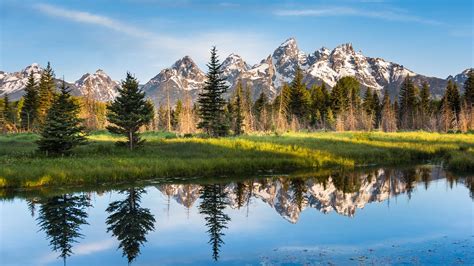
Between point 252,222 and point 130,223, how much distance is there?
5.01 m

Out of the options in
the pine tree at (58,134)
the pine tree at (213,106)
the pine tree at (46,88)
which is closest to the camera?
the pine tree at (58,134)

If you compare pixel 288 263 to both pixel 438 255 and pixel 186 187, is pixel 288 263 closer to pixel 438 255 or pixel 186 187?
pixel 438 255

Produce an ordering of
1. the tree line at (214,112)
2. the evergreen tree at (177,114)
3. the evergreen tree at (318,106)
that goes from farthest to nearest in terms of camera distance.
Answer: the evergreen tree at (177,114)
the evergreen tree at (318,106)
the tree line at (214,112)

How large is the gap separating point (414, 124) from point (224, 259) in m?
89.6

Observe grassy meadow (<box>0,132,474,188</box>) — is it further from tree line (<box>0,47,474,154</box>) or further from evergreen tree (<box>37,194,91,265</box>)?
evergreen tree (<box>37,194,91,265</box>)

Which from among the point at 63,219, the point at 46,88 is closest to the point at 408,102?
the point at 46,88

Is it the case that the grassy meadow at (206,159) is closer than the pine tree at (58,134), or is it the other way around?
the grassy meadow at (206,159)

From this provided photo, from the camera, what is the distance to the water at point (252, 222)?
46.6 ft

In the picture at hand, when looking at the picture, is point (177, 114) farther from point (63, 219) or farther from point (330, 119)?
point (63, 219)

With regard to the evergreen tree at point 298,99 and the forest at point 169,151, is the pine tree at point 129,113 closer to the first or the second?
the forest at point 169,151

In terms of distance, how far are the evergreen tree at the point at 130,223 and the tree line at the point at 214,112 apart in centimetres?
1275

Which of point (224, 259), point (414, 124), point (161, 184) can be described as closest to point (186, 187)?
point (161, 184)

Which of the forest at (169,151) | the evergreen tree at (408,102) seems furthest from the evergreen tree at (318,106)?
the forest at (169,151)

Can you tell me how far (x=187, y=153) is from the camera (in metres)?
34.9
